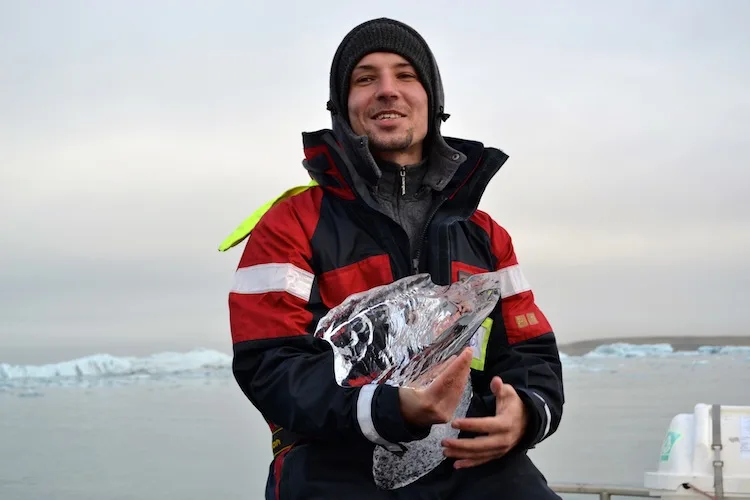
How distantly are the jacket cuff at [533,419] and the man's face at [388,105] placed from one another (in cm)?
56

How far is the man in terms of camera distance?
4.45 ft

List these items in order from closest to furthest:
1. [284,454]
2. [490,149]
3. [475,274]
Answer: [284,454] < [475,274] < [490,149]

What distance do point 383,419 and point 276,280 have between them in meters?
0.33

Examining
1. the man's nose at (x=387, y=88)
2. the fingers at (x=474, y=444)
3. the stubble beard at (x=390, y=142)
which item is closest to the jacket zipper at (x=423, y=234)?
the stubble beard at (x=390, y=142)

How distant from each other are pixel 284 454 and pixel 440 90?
84cm

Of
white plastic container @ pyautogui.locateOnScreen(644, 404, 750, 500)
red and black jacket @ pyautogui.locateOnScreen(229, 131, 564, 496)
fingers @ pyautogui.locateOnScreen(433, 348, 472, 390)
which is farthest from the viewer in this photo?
white plastic container @ pyautogui.locateOnScreen(644, 404, 750, 500)

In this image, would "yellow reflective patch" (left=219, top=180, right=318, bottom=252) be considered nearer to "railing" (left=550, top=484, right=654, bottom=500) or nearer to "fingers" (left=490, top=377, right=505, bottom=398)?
"fingers" (left=490, top=377, right=505, bottom=398)

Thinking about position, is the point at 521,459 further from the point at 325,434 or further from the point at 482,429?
the point at 325,434

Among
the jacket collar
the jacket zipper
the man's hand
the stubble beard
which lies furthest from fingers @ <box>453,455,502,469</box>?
the stubble beard

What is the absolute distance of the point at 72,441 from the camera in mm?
6242

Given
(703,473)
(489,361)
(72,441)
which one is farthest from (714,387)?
(489,361)

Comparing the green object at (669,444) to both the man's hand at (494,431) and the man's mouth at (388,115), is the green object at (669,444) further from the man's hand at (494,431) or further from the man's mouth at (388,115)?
the man's mouth at (388,115)

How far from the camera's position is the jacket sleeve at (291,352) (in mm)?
1311

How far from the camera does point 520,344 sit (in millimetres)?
1673
